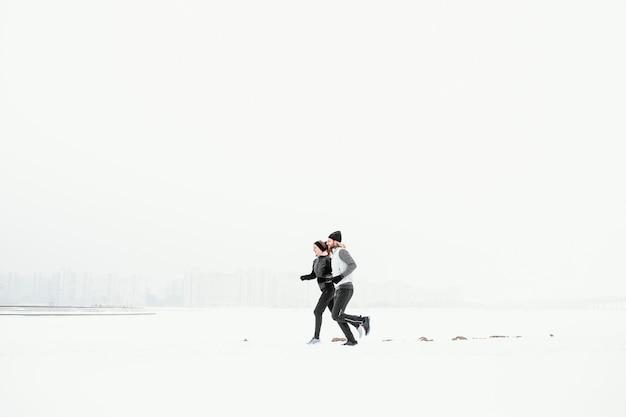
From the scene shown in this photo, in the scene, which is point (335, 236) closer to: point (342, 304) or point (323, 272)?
point (323, 272)

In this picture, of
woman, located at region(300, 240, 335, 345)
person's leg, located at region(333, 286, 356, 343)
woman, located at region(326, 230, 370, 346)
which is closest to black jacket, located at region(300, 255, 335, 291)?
woman, located at region(300, 240, 335, 345)

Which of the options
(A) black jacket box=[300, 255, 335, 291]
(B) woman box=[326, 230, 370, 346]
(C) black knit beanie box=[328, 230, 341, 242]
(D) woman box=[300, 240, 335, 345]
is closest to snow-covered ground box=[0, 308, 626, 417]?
A: (B) woman box=[326, 230, 370, 346]

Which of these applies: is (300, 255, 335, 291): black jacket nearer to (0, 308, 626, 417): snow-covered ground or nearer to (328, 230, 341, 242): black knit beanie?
(328, 230, 341, 242): black knit beanie

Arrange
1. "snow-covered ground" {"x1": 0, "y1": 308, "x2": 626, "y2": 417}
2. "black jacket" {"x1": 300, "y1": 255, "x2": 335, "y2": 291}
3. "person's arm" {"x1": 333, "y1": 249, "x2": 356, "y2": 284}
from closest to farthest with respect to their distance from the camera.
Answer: "snow-covered ground" {"x1": 0, "y1": 308, "x2": 626, "y2": 417}
"person's arm" {"x1": 333, "y1": 249, "x2": 356, "y2": 284}
"black jacket" {"x1": 300, "y1": 255, "x2": 335, "y2": 291}

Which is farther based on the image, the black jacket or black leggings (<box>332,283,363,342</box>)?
the black jacket

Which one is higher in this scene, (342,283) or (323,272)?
(323,272)

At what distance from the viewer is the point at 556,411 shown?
568 cm

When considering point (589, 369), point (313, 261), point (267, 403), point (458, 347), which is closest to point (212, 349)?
point (313, 261)

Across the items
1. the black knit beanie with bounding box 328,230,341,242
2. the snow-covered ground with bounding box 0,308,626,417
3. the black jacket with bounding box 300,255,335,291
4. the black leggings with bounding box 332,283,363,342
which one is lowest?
the snow-covered ground with bounding box 0,308,626,417

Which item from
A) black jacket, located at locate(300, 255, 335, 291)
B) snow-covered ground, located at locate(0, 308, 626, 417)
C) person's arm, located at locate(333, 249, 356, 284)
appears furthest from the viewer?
black jacket, located at locate(300, 255, 335, 291)

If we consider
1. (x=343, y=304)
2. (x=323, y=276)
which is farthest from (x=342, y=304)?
(x=323, y=276)

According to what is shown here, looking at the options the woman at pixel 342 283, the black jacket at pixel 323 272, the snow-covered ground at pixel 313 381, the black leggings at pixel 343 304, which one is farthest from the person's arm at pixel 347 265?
the snow-covered ground at pixel 313 381

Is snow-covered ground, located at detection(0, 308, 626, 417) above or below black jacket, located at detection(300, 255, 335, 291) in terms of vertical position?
below

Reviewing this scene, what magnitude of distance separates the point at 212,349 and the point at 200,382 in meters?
3.94
